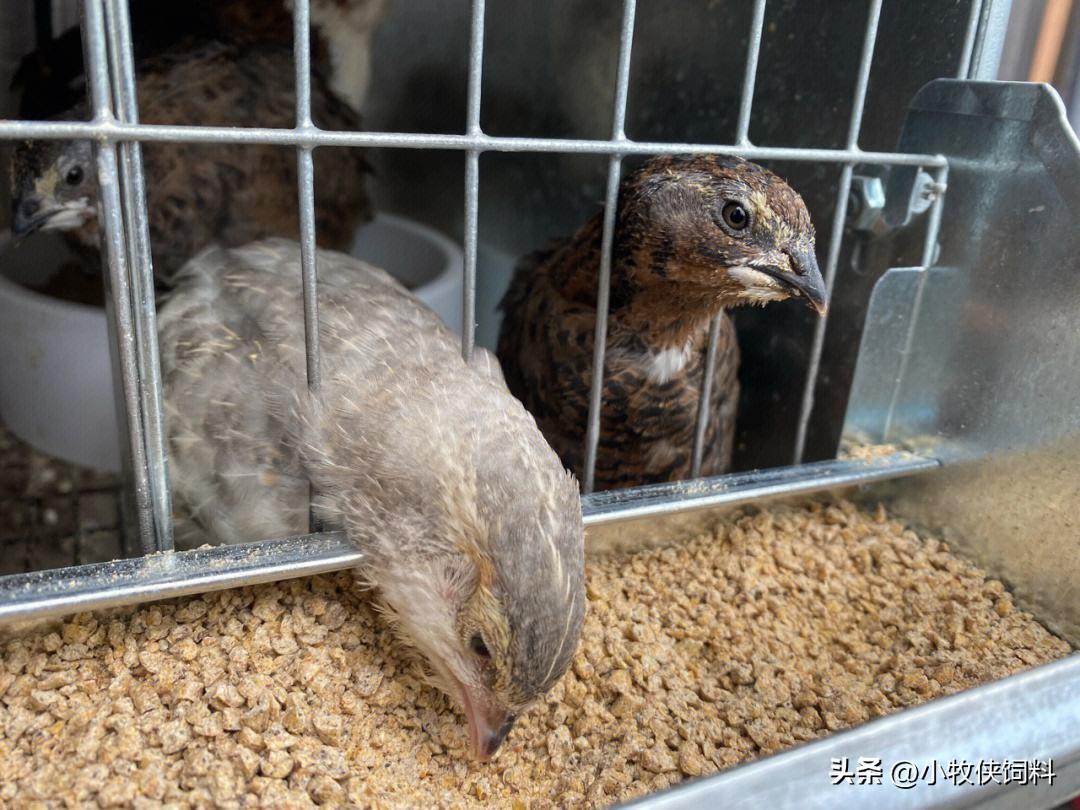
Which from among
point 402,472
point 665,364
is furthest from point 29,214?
point 665,364

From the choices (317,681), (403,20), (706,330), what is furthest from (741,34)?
(317,681)

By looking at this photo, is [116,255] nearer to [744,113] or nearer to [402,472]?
[402,472]

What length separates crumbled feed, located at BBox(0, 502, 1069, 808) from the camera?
0.99 meters

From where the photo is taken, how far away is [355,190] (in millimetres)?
2352

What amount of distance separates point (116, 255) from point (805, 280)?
994 mm

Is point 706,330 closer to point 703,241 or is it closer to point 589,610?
point 703,241

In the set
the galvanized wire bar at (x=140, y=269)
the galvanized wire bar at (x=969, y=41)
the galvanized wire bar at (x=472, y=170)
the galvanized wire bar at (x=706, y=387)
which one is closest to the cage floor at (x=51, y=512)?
the galvanized wire bar at (x=140, y=269)

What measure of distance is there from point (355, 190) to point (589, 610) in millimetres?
1458

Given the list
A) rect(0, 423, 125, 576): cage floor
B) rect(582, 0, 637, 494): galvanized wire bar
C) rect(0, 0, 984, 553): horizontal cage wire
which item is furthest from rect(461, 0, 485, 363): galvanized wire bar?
rect(0, 423, 125, 576): cage floor

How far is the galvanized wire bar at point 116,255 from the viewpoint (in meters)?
0.97

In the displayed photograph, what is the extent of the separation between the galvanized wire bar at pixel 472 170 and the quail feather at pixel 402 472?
76 millimetres

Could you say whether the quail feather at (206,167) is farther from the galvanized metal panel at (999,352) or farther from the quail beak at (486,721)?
the galvanized metal panel at (999,352)

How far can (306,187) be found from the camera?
3.63 feet

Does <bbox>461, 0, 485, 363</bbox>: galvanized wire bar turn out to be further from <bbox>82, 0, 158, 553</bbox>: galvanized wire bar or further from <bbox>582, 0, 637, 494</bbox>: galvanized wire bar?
<bbox>82, 0, 158, 553</bbox>: galvanized wire bar
